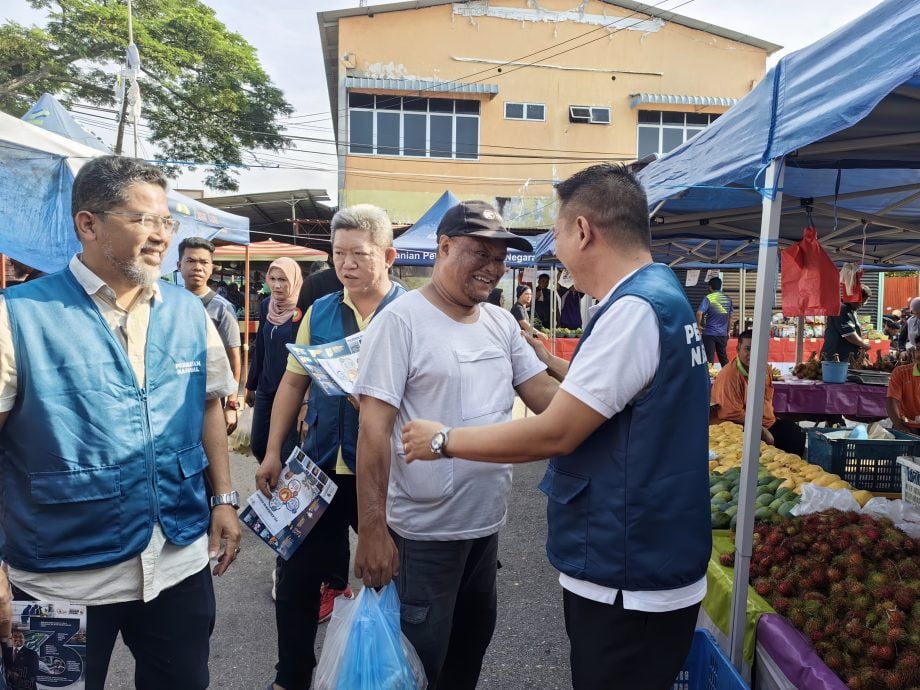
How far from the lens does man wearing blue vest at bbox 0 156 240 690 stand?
1625 mm

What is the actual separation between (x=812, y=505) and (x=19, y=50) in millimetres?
21758

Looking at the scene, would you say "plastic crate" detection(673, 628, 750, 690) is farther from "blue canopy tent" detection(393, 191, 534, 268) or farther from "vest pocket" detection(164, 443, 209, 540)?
"blue canopy tent" detection(393, 191, 534, 268)

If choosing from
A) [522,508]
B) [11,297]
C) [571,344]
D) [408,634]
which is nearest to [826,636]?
[408,634]

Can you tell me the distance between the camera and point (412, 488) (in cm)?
206

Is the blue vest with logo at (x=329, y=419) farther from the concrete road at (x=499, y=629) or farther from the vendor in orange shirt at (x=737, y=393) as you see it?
the vendor in orange shirt at (x=737, y=393)

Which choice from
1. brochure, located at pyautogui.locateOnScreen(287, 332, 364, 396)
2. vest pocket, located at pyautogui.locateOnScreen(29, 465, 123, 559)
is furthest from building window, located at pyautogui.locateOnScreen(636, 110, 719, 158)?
vest pocket, located at pyautogui.locateOnScreen(29, 465, 123, 559)

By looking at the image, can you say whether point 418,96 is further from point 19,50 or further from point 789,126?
point 789,126

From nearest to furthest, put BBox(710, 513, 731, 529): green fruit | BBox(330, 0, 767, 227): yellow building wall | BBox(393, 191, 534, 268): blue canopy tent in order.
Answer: BBox(710, 513, 731, 529): green fruit, BBox(393, 191, 534, 268): blue canopy tent, BBox(330, 0, 767, 227): yellow building wall

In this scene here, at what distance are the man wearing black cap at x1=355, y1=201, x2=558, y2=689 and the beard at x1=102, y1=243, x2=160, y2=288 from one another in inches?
26.1

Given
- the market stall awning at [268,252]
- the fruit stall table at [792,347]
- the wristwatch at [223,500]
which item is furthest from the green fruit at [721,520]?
the market stall awning at [268,252]

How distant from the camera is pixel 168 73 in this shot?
19.2 metres

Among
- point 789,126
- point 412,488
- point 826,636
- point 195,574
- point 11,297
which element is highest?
point 789,126

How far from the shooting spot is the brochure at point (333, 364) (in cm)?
221

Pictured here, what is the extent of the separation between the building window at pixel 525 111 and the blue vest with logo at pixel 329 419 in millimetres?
19752
